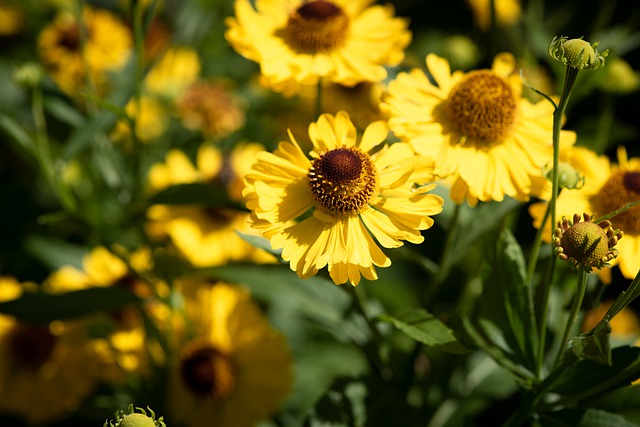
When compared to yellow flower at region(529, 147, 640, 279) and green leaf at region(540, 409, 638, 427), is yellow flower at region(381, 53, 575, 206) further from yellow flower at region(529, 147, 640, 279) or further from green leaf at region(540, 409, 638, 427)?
green leaf at region(540, 409, 638, 427)

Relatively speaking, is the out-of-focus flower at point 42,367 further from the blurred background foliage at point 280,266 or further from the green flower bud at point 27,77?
the green flower bud at point 27,77

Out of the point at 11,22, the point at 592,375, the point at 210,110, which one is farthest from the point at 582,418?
the point at 11,22

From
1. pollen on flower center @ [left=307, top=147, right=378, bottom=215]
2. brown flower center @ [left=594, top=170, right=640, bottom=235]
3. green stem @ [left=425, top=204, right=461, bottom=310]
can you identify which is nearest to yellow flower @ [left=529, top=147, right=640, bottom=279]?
brown flower center @ [left=594, top=170, right=640, bottom=235]

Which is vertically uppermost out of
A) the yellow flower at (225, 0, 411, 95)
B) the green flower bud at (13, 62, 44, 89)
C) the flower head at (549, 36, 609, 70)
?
the flower head at (549, 36, 609, 70)

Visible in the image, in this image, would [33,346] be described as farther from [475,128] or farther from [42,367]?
[475,128]

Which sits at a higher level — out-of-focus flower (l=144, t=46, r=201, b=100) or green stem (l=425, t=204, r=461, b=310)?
green stem (l=425, t=204, r=461, b=310)

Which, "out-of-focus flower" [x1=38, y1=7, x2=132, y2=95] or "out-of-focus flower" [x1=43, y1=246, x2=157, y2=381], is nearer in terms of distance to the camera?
"out-of-focus flower" [x1=43, y1=246, x2=157, y2=381]
